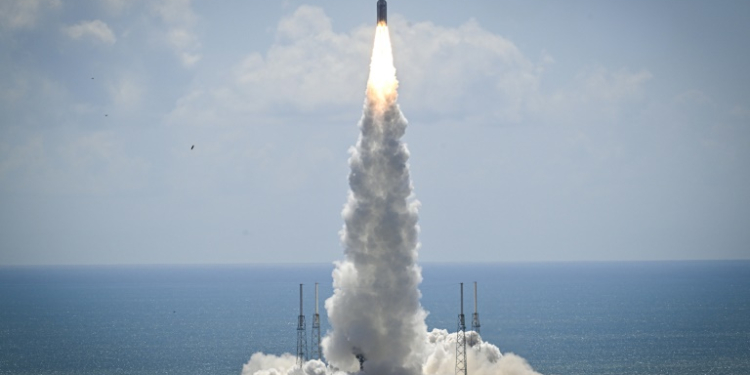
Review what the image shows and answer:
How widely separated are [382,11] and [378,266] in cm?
1708

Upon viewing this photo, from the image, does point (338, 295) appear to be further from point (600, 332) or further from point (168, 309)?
point (168, 309)

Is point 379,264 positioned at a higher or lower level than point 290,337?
higher

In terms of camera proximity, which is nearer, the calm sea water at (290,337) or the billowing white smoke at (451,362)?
the billowing white smoke at (451,362)

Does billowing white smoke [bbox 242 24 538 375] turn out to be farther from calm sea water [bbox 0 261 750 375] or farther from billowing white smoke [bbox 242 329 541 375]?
calm sea water [bbox 0 261 750 375]

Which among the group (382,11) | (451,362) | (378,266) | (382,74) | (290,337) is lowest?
(290,337)

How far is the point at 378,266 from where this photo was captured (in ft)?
235

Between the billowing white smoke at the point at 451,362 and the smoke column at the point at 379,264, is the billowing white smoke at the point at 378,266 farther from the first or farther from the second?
the billowing white smoke at the point at 451,362

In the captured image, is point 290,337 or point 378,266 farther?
point 290,337

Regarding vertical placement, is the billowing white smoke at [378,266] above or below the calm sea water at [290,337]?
above

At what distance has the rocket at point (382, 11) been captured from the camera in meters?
71.4

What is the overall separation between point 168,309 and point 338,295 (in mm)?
131194

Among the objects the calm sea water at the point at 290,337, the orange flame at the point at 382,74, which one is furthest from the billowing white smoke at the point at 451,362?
the calm sea water at the point at 290,337

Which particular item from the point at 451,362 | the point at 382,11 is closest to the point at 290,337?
the point at 451,362

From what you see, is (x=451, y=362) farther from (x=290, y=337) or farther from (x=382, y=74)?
(x=290, y=337)
